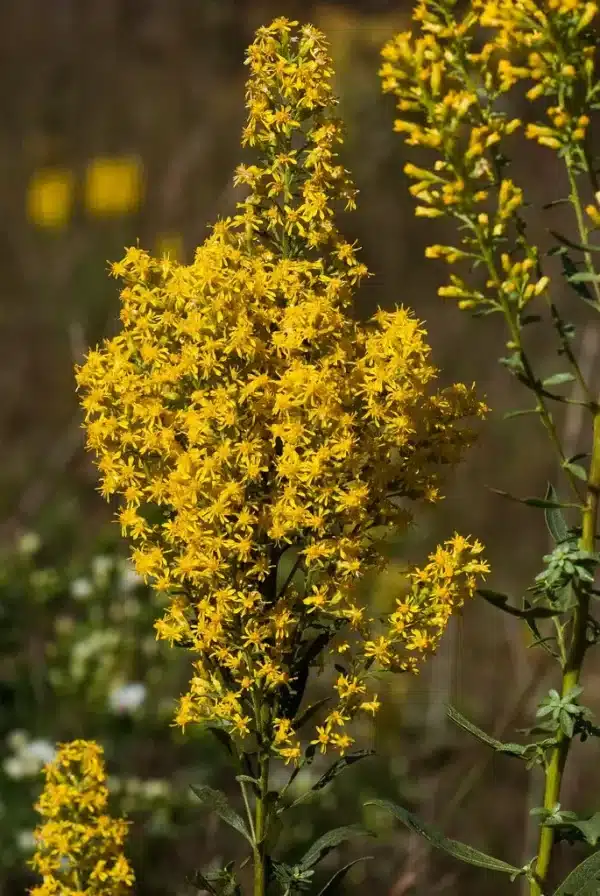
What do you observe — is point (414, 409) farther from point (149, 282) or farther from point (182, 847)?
point (182, 847)

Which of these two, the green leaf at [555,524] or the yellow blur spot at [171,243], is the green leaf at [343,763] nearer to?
the green leaf at [555,524]

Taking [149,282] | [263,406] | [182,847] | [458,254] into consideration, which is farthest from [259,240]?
[182,847]

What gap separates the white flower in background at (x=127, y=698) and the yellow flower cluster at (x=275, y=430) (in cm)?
216

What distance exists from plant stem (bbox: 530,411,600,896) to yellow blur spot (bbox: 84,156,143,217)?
28.0ft

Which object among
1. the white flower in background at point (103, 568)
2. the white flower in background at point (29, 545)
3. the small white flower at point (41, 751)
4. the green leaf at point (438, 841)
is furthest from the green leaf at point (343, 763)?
the white flower in background at point (29, 545)

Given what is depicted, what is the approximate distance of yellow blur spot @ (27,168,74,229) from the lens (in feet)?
33.8

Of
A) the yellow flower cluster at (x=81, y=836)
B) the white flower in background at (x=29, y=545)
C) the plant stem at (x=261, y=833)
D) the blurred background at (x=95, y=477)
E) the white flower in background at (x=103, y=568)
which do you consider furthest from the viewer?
the white flower in background at (x=29, y=545)

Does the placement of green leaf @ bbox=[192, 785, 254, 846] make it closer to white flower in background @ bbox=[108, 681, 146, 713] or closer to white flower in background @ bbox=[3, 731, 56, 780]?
white flower in background @ bbox=[3, 731, 56, 780]

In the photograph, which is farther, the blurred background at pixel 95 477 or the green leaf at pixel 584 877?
the blurred background at pixel 95 477

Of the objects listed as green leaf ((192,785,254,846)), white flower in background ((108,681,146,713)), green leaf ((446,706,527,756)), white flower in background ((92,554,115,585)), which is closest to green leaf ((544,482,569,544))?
green leaf ((446,706,527,756))

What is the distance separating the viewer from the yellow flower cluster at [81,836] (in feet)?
7.64

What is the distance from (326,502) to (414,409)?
257mm

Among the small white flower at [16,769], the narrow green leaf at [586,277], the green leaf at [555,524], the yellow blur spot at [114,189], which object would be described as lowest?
the green leaf at [555,524]

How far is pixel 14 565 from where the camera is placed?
493 cm
